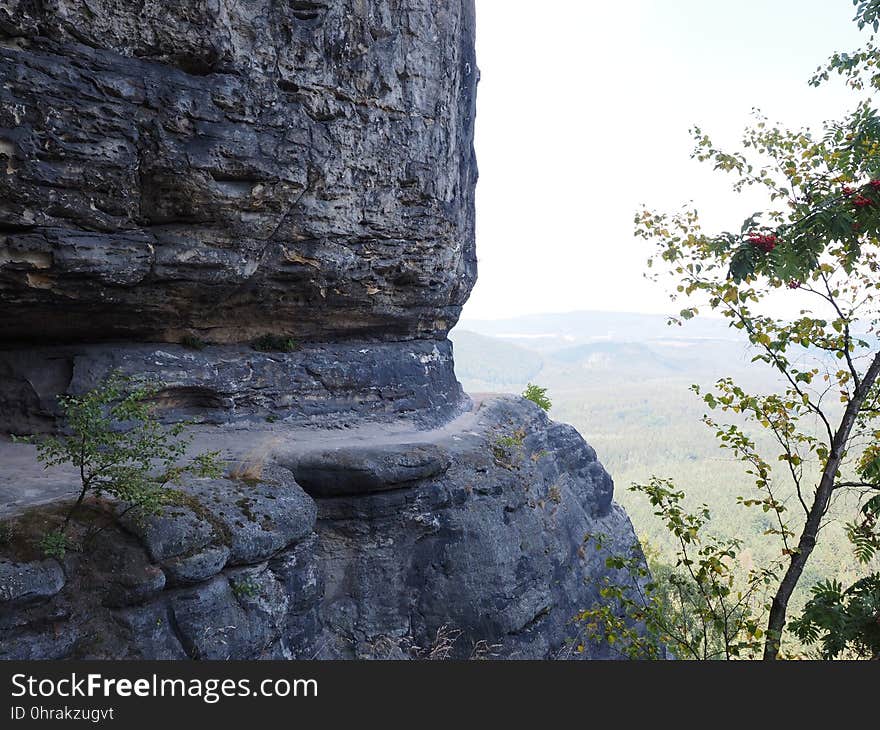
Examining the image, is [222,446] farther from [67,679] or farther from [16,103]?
[16,103]

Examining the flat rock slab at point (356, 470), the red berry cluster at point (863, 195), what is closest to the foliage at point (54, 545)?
the flat rock slab at point (356, 470)

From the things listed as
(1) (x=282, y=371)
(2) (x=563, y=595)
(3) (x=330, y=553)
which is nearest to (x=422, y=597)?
(3) (x=330, y=553)

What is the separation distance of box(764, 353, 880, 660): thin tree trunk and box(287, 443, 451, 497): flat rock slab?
7513mm

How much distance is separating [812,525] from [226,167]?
1105cm

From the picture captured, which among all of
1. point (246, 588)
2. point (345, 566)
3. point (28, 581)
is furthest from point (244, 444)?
point (28, 581)

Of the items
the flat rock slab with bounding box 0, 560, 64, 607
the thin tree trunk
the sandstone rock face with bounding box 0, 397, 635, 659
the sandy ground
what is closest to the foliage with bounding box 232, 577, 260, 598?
the sandstone rock face with bounding box 0, 397, 635, 659

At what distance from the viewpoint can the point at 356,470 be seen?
41.8ft

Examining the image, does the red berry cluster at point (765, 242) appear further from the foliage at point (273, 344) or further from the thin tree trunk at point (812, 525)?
the foliage at point (273, 344)

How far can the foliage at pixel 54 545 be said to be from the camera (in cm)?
870

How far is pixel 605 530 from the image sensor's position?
20172 millimetres

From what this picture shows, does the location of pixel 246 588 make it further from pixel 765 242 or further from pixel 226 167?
pixel 765 242

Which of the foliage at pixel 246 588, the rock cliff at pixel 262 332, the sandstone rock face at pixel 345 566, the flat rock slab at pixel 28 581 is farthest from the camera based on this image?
the foliage at pixel 246 588

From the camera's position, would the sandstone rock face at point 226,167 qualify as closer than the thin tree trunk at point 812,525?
No

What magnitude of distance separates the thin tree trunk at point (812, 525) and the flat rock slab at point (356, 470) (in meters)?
7.51
